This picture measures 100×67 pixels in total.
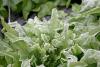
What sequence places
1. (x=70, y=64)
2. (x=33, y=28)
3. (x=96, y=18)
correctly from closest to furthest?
(x=70, y=64), (x=33, y=28), (x=96, y=18)

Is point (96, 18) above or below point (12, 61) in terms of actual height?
above

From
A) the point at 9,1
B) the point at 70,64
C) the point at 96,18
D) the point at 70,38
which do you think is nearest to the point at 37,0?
the point at 9,1

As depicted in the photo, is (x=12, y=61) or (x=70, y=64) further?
(x=12, y=61)

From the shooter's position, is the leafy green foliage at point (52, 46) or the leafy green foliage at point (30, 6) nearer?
the leafy green foliage at point (52, 46)

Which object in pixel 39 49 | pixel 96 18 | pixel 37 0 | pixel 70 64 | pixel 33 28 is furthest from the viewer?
pixel 37 0

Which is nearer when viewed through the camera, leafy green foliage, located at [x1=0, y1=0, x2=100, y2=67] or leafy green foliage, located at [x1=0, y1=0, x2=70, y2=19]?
leafy green foliage, located at [x1=0, y1=0, x2=100, y2=67]

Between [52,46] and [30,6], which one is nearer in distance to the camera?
[52,46]

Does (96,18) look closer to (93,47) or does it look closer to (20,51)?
(93,47)

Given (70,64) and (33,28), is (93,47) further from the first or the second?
(33,28)
